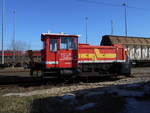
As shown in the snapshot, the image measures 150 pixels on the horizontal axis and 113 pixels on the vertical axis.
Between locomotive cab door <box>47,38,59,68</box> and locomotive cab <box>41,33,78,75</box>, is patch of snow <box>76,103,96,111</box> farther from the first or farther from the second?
locomotive cab door <box>47,38,59,68</box>

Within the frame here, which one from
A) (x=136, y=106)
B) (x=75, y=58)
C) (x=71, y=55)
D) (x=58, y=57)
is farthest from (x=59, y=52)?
(x=136, y=106)

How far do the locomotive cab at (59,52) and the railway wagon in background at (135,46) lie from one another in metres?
15.8

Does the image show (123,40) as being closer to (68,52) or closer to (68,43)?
(68,43)

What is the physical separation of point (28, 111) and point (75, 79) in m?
8.73

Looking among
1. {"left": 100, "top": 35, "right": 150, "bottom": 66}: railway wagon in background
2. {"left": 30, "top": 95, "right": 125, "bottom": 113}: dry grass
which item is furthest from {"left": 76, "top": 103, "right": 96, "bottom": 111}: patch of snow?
{"left": 100, "top": 35, "right": 150, "bottom": 66}: railway wagon in background

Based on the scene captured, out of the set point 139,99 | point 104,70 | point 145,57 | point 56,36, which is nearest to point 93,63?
point 104,70

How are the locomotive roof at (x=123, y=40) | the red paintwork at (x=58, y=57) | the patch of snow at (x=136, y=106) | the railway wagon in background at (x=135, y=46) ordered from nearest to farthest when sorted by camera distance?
1. the patch of snow at (x=136, y=106)
2. the red paintwork at (x=58, y=57)
3. the locomotive roof at (x=123, y=40)
4. the railway wagon in background at (x=135, y=46)

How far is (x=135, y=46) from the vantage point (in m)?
30.3

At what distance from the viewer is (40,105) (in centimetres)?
778

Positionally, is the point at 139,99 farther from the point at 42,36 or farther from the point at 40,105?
the point at 42,36

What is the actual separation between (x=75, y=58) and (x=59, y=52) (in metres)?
1.18

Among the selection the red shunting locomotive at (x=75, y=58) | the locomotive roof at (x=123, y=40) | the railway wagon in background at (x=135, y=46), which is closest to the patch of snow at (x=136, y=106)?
the red shunting locomotive at (x=75, y=58)

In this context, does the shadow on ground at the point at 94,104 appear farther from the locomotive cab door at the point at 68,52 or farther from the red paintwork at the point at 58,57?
the locomotive cab door at the point at 68,52

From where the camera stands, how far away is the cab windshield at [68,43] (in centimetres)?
1421
